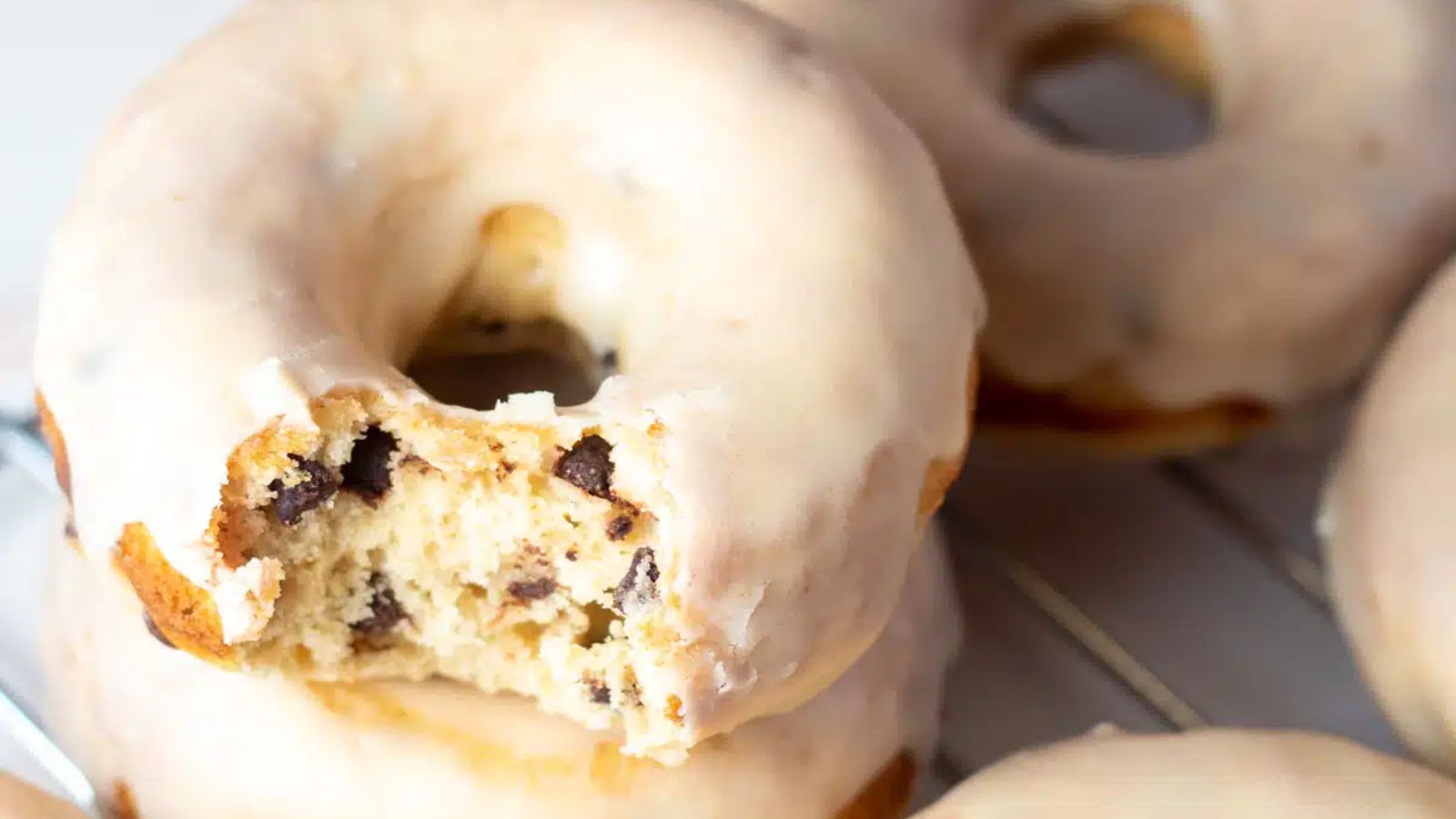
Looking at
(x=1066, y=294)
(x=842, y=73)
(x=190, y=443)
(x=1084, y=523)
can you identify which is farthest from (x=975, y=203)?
(x=190, y=443)

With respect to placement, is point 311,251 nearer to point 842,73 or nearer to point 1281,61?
point 842,73

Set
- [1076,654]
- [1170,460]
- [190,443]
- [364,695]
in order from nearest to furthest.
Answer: [190,443] < [364,695] < [1076,654] < [1170,460]

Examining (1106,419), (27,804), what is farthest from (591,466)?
(1106,419)

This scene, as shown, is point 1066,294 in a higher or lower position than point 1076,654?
higher

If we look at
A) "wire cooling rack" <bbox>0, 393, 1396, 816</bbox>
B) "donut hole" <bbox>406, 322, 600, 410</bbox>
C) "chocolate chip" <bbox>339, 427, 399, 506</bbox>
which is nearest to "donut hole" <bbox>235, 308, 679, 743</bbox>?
"chocolate chip" <bbox>339, 427, 399, 506</bbox>

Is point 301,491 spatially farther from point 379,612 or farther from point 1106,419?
point 1106,419

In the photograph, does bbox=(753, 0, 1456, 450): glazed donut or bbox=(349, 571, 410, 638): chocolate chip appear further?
bbox=(753, 0, 1456, 450): glazed donut

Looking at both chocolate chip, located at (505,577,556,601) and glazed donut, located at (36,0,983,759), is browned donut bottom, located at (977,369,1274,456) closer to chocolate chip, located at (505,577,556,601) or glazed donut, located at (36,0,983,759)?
glazed donut, located at (36,0,983,759)
